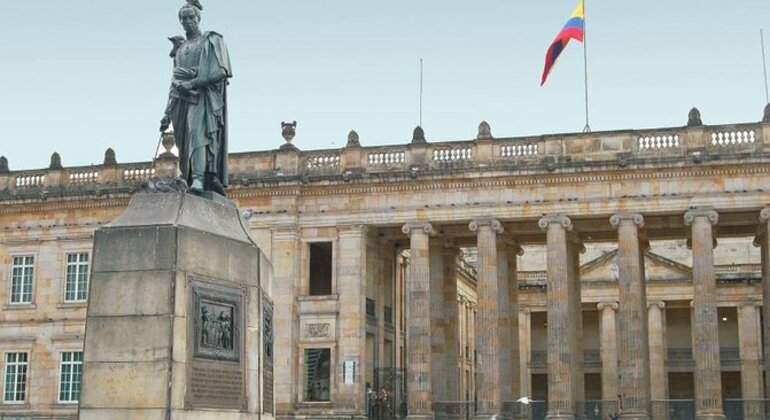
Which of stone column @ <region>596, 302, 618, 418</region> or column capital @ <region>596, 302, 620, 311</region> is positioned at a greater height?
column capital @ <region>596, 302, 620, 311</region>

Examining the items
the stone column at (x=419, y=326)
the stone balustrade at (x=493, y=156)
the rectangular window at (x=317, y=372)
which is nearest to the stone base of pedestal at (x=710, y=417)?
the stone balustrade at (x=493, y=156)

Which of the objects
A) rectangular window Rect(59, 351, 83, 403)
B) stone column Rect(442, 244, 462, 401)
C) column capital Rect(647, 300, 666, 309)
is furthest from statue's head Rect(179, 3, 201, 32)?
column capital Rect(647, 300, 666, 309)

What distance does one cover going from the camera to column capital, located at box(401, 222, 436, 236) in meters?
41.3

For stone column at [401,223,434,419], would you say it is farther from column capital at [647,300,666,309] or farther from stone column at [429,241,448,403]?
column capital at [647,300,666,309]

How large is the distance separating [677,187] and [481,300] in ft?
25.9

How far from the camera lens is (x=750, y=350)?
53812 mm

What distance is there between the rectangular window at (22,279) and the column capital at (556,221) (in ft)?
67.2

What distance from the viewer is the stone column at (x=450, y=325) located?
147 ft

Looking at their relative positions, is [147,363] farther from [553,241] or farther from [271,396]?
[553,241]

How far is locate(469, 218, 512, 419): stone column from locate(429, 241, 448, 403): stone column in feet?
8.47

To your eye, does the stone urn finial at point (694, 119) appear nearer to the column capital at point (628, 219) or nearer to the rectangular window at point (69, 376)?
the column capital at point (628, 219)

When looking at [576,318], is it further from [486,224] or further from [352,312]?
[352,312]

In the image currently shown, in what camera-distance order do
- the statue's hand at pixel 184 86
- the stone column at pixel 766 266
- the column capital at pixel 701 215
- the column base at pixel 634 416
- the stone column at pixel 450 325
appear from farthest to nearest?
the stone column at pixel 450 325 < the column capital at pixel 701 215 < the stone column at pixel 766 266 < the column base at pixel 634 416 < the statue's hand at pixel 184 86

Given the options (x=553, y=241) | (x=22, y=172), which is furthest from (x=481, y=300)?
(x=22, y=172)
